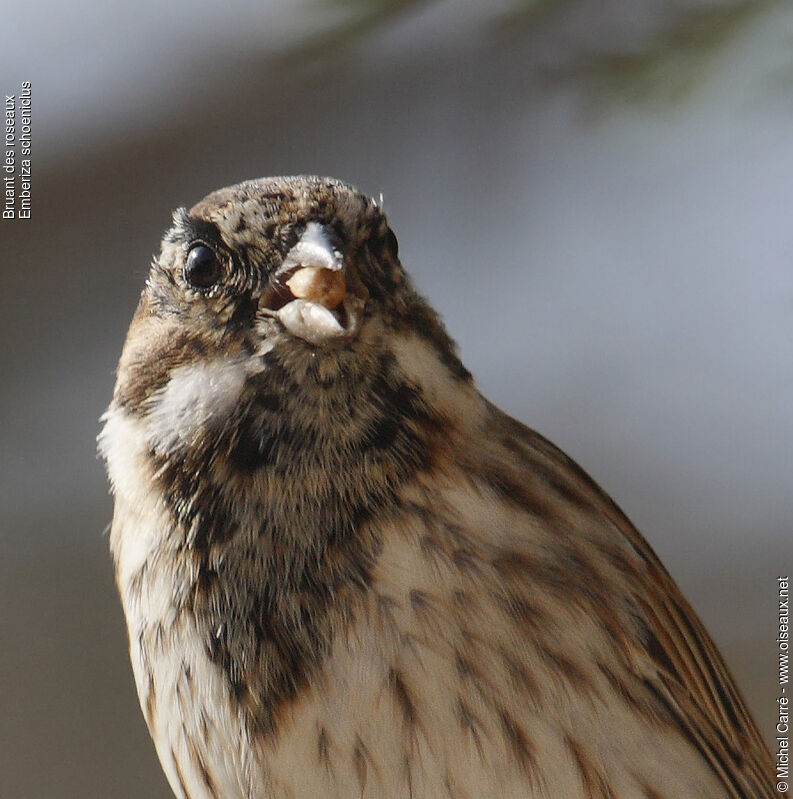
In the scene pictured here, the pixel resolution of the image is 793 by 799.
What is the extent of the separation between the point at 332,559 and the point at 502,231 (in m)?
0.35

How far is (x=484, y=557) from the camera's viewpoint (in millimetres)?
547

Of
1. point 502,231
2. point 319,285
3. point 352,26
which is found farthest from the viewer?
point 502,231

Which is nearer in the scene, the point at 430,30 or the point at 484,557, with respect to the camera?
the point at 484,557

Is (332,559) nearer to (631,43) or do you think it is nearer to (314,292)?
(314,292)

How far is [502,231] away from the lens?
0.76 metres

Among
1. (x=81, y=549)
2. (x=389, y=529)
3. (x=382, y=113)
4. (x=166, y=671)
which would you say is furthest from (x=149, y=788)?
(x=382, y=113)

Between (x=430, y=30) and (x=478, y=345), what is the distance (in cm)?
24

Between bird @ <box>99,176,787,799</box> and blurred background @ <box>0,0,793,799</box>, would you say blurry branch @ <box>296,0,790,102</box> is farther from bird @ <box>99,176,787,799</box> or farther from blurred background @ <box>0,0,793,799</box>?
bird @ <box>99,176,787,799</box>

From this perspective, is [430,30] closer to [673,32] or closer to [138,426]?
[673,32]

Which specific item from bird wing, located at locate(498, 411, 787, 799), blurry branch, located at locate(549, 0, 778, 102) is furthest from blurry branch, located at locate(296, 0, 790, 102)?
bird wing, located at locate(498, 411, 787, 799)

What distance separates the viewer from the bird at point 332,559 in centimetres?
51

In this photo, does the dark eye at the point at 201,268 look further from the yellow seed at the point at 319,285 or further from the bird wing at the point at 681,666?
the bird wing at the point at 681,666

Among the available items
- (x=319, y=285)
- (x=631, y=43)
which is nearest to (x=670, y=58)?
(x=631, y=43)

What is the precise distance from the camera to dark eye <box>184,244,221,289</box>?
52cm
